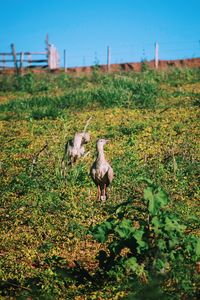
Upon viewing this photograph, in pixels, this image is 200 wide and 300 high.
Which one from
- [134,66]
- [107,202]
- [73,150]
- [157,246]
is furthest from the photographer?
[134,66]

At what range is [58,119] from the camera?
47.8ft

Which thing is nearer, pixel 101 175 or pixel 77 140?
pixel 101 175

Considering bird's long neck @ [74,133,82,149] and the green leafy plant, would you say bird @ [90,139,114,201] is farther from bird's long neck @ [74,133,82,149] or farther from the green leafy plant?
the green leafy plant

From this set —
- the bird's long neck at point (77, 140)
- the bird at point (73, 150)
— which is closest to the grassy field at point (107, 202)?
the bird at point (73, 150)

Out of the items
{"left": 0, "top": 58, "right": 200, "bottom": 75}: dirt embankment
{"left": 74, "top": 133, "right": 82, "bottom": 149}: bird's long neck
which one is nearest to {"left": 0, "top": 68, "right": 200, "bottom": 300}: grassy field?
{"left": 74, "top": 133, "right": 82, "bottom": 149}: bird's long neck

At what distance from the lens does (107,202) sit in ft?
23.8

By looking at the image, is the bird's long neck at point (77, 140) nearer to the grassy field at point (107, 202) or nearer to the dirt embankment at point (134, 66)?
the grassy field at point (107, 202)

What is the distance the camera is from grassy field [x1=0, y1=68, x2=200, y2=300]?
4.41 m

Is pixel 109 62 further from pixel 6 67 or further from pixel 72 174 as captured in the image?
pixel 72 174

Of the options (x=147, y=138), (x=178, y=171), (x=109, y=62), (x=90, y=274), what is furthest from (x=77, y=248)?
(x=109, y=62)

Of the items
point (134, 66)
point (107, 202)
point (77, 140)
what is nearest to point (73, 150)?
point (77, 140)

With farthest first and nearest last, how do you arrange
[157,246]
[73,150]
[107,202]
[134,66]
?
1. [134,66]
2. [73,150]
3. [107,202]
4. [157,246]

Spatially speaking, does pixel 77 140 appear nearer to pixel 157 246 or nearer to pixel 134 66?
pixel 157 246

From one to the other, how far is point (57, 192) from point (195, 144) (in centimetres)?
405
